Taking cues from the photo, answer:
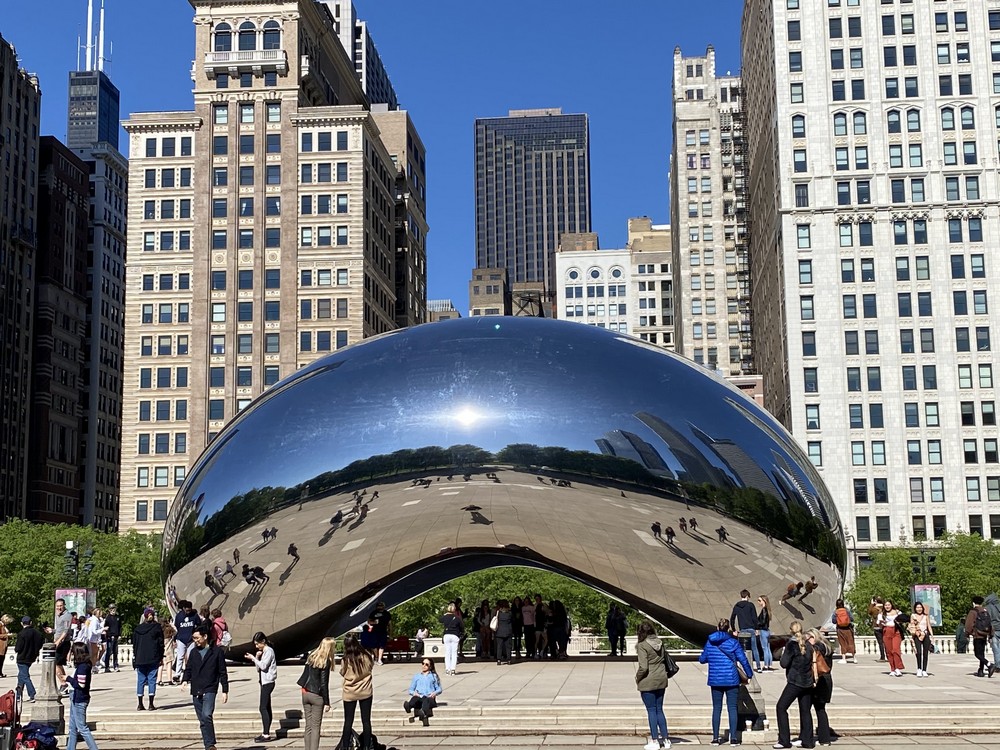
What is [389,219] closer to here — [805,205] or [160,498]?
[160,498]

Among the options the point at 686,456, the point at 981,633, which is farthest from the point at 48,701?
the point at 981,633

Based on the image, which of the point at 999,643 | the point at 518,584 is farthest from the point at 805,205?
the point at 999,643

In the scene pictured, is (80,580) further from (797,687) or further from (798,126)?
(798,126)

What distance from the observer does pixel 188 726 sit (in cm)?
1564

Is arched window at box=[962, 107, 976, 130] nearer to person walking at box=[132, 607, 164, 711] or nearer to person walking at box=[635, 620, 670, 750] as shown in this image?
person walking at box=[132, 607, 164, 711]

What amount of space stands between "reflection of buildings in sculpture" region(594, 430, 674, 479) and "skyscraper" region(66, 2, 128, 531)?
113 meters

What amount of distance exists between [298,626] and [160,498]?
71985 millimetres

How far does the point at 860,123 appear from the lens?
76.7 meters

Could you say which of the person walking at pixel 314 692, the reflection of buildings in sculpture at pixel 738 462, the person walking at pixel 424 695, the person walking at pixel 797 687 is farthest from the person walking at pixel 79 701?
the reflection of buildings in sculpture at pixel 738 462

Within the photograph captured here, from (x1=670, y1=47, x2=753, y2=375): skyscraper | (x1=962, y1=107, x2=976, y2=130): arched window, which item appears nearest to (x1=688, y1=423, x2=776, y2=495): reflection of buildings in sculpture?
(x1=962, y1=107, x2=976, y2=130): arched window

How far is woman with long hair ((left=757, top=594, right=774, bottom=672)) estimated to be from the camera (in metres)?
15.7

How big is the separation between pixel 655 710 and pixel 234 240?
78.5 meters

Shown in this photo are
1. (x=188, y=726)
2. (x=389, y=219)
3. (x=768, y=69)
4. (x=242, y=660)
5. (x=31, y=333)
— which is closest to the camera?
(x=188, y=726)

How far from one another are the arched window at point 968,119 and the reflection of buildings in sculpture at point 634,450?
68.4 meters
